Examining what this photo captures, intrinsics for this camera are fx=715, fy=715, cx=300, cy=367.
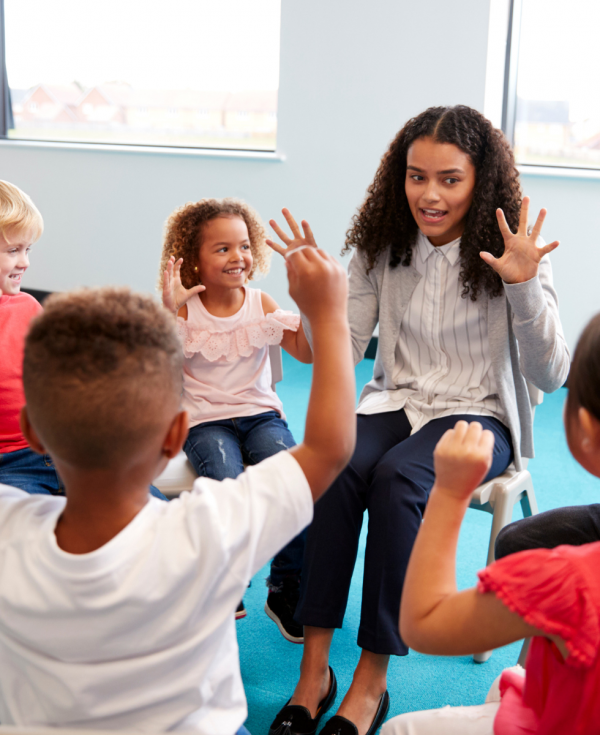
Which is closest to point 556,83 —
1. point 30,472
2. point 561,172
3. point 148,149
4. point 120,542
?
point 561,172

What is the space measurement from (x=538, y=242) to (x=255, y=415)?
74cm

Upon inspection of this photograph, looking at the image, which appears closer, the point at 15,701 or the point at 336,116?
the point at 15,701

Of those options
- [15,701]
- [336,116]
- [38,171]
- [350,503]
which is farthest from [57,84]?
[15,701]

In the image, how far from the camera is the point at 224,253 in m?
1.79

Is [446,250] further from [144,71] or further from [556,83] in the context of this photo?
[144,71]

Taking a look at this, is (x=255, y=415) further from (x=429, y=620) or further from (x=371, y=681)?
(x=429, y=620)

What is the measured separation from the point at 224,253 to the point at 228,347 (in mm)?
246

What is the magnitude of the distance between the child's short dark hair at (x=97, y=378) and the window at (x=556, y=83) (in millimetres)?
3309

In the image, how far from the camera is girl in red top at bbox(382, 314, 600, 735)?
0.66 m

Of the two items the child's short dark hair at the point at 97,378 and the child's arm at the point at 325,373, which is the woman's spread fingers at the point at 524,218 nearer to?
the child's arm at the point at 325,373

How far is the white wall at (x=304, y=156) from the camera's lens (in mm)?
3346

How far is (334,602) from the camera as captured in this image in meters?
1.32

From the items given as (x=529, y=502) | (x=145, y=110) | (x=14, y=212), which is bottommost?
(x=529, y=502)

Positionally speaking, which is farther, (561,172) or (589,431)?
(561,172)
